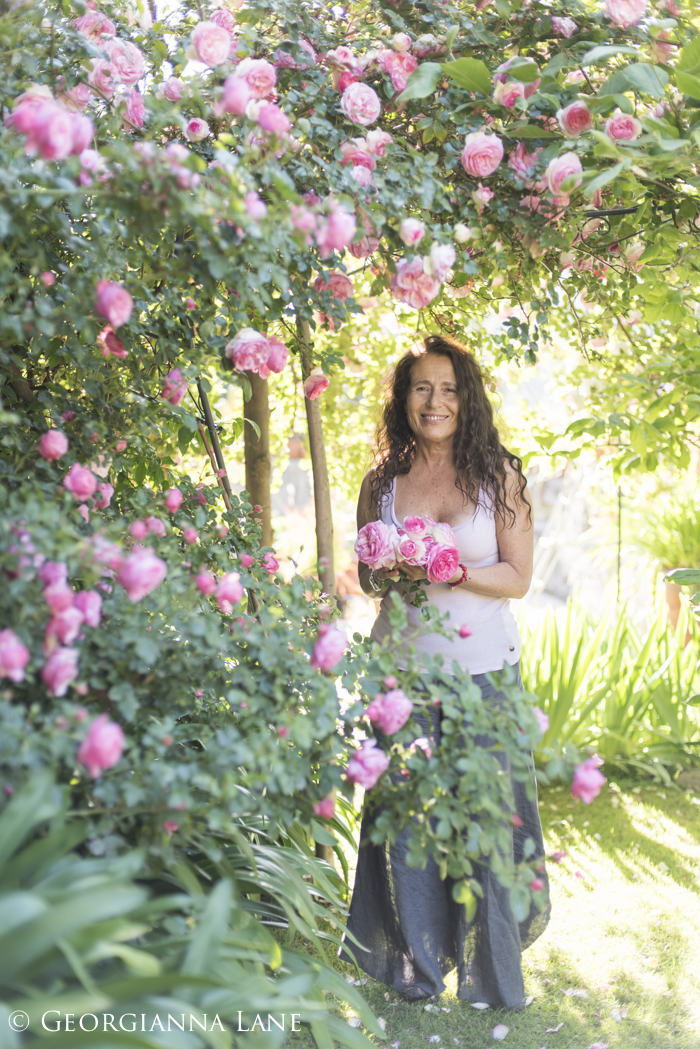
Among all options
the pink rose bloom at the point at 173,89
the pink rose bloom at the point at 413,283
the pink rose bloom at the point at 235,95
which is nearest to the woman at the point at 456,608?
the pink rose bloom at the point at 413,283

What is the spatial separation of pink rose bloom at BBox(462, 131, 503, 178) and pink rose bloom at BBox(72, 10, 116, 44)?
2.40 feet

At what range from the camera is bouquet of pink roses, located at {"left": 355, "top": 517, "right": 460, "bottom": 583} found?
1817 mm

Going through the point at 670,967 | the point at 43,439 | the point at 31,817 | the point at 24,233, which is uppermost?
the point at 24,233

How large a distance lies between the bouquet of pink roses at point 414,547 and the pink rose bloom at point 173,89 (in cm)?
96

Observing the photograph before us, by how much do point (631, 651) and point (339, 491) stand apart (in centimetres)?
155

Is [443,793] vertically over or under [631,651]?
over

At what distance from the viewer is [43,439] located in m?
1.35

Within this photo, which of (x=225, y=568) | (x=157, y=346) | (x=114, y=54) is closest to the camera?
(x=114, y=54)

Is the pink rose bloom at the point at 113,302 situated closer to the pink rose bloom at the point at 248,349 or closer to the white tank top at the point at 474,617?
the pink rose bloom at the point at 248,349

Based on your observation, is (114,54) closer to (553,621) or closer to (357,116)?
(357,116)

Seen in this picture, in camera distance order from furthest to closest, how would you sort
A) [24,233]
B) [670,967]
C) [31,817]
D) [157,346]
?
[670,967] → [157,346] → [24,233] → [31,817]

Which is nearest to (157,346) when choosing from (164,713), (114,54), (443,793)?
(114,54)

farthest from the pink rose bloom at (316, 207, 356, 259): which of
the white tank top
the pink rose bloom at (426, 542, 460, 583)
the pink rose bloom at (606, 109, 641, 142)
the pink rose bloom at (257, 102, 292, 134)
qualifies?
the white tank top

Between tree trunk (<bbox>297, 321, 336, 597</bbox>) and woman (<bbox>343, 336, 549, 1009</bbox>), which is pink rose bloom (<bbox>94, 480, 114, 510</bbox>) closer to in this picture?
woman (<bbox>343, 336, 549, 1009</bbox>)
